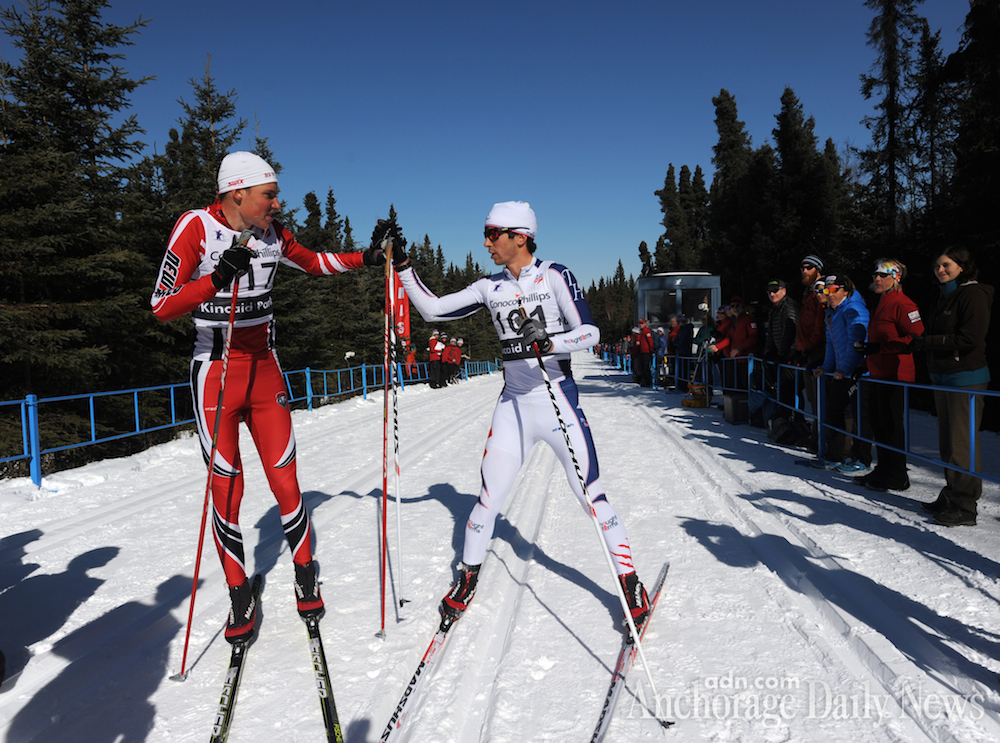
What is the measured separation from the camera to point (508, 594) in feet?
11.8

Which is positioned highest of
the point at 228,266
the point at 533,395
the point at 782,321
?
the point at 228,266

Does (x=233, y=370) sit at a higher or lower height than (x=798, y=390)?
higher

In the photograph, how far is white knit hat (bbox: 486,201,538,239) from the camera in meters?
3.37

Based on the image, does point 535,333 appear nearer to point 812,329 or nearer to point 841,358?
point 841,358

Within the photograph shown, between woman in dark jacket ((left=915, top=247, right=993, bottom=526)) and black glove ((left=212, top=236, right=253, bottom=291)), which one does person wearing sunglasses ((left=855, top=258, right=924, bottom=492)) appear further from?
black glove ((left=212, top=236, right=253, bottom=291))

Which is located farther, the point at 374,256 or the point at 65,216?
the point at 65,216

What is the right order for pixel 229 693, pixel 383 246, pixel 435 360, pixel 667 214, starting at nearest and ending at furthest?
pixel 229 693
pixel 383 246
pixel 435 360
pixel 667 214

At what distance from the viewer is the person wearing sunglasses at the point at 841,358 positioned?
6484mm

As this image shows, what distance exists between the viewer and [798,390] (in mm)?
8227

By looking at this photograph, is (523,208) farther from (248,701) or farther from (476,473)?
(476,473)

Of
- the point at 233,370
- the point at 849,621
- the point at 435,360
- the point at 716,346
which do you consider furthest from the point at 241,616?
the point at 435,360

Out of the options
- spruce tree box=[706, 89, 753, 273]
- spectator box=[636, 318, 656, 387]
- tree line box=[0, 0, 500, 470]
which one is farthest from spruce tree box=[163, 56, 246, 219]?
spruce tree box=[706, 89, 753, 273]

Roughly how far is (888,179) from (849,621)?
26.6 m

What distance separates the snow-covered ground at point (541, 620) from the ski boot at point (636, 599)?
0.10 metres
